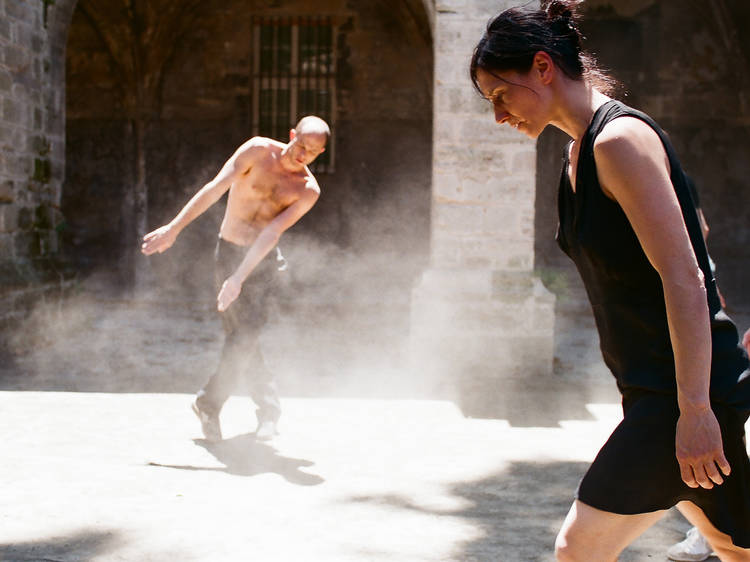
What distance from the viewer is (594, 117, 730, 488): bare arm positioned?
160cm

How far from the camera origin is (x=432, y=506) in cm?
369

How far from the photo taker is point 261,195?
187 inches

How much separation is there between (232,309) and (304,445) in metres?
0.78

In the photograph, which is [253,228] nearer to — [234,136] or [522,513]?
[522,513]

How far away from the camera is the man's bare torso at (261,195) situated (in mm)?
4750

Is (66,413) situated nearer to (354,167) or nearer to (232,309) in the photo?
(232,309)

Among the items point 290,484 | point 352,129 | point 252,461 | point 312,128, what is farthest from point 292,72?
point 290,484

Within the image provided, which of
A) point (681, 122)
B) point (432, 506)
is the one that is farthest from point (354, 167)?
point (432, 506)

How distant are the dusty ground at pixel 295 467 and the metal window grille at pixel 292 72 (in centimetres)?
723

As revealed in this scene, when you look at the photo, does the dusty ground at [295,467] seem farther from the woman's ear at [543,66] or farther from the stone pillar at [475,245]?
the woman's ear at [543,66]

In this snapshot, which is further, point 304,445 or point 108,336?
point 108,336

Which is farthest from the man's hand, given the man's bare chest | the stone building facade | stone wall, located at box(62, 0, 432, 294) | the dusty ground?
stone wall, located at box(62, 0, 432, 294)

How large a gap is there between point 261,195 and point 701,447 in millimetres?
3389

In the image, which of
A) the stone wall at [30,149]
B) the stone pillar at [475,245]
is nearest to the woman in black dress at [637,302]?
the stone pillar at [475,245]
